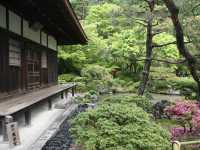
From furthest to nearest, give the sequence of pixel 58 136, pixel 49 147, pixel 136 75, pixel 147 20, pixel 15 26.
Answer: pixel 136 75 < pixel 147 20 < pixel 15 26 < pixel 58 136 < pixel 49 147

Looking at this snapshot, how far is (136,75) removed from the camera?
22469mm

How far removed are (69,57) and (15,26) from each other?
12.7 meters

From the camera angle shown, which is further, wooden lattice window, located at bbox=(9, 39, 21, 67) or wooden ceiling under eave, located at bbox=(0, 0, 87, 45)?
wooden lattice window, located at bbox=(9, 39, 21, 67)

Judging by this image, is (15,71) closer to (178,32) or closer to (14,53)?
(14,53)

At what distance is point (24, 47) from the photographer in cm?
866

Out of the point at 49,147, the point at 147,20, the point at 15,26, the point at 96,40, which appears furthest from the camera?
the point at 96,40

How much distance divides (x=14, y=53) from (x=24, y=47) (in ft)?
2.61

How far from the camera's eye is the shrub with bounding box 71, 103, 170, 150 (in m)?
3.72

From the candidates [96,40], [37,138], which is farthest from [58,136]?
[96,40]

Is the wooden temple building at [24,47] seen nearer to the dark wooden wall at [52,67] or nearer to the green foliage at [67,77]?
the dark wooden wall at [52,67]

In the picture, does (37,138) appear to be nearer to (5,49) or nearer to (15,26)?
(5,49)

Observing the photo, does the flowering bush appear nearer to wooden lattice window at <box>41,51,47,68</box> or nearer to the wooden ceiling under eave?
the wooden ceiling under eave

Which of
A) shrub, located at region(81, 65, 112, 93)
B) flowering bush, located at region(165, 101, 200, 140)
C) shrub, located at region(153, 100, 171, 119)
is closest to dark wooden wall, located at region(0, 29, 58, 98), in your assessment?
flowering bush, located at region(165, 101, 200, 140)

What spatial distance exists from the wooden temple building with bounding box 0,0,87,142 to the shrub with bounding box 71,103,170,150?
1.62 meters
